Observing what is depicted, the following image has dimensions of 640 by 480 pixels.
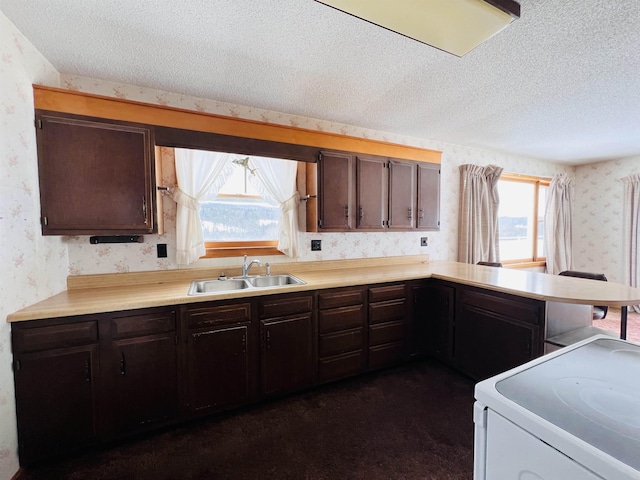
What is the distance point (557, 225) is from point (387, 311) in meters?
3.92

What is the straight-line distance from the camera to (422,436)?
179 cm

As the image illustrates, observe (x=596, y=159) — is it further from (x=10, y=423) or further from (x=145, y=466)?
(x=10, y=423)

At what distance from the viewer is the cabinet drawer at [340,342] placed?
225 centimetres

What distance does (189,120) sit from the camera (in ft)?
6.88

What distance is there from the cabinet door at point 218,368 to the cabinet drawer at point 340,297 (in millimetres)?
603

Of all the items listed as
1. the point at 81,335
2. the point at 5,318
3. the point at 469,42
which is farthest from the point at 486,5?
the point at 5,318

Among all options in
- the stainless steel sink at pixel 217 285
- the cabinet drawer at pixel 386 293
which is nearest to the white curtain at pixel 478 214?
the cabinet drawer at pixel 386 293

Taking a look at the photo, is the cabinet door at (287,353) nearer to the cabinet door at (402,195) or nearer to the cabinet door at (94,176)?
the cabinet door at (94,176)

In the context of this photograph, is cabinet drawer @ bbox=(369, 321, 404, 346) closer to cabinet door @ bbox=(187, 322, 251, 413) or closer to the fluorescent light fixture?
cabinet door @ bbox=(187, 322, 251, 413)

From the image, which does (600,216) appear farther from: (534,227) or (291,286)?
(291,286)

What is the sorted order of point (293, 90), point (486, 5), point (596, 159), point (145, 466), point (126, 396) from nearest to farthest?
point (486, 5) < point (145, 466) < point (126, 396) < point (293, 90) < point (596, 159)

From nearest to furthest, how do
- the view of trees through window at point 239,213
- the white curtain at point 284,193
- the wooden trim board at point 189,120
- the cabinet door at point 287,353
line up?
the wooden trim board at point 189,120 → the cabinet door at point 287,353 → the view of trees through window at point 239,213 → the white curtain at point 284,193

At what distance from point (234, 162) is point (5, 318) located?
69.3 inches

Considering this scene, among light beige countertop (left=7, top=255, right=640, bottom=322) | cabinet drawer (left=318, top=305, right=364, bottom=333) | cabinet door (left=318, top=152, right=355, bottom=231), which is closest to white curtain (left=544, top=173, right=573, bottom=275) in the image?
light beige countertop (left=7, top=255, right=640, bottom=322)
